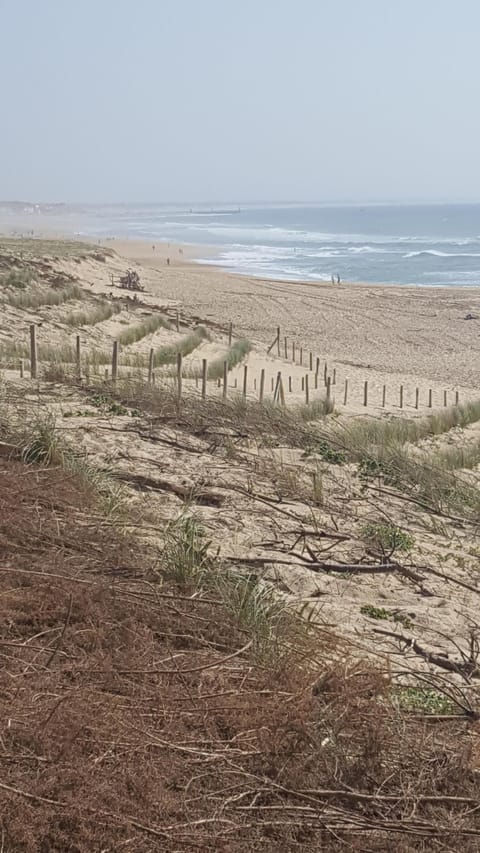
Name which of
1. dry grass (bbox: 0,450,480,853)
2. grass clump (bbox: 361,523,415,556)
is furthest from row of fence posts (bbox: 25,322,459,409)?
dry grass (bbox: 0,450,480,853)

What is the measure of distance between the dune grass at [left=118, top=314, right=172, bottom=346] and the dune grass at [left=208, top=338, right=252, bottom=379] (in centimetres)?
248

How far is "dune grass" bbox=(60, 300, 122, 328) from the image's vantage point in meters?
22.5

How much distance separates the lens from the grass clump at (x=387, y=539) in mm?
6346

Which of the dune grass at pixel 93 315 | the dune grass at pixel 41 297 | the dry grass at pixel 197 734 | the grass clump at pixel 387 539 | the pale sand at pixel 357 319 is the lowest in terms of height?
the pale sand at pixel 357 319

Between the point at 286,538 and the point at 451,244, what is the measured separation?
260 feet

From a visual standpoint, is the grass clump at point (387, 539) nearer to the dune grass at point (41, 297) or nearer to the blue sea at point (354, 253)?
the dune grass at point (41, 297)

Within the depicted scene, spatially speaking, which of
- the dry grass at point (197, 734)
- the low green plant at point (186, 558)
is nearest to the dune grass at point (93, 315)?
the low green plant at point (186, 558)

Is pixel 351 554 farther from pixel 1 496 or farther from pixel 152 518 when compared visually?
pixel 1 496

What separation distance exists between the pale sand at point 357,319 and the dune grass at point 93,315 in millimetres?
5171

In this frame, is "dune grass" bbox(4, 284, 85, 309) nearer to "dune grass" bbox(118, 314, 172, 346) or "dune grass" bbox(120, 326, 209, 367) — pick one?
"dune grass" bbox(118, 314, 172, 346)

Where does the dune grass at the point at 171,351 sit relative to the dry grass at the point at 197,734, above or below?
below

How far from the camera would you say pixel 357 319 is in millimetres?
34094

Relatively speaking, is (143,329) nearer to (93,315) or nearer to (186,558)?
(93,315)

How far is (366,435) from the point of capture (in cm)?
1096
